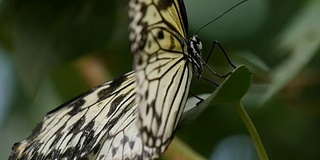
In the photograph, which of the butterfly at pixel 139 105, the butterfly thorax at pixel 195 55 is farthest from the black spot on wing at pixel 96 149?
the butterfly thorax at pixel 195 55

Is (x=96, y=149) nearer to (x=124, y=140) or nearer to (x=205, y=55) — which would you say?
(x=124, y=140)

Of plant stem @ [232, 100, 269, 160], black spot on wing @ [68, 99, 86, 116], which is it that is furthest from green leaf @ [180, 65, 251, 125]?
black spot on wing @ [68, 99, 86, 116]

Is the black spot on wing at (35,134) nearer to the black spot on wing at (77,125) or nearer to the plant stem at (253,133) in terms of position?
the black spot on wing at (77,125)

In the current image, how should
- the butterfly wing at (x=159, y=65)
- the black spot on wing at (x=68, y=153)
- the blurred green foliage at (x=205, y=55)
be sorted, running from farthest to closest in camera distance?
the blurred green foliage at (x=205, y=55)
the black spot on wing at (x=68, y=153)
the butterfly wing at (x=159, y=65)

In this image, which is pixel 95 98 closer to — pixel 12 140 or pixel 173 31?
pixel 173 31

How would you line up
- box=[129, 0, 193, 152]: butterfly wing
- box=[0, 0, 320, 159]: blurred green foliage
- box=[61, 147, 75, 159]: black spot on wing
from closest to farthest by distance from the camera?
box=[129, 0, 193, 152]: butterfly wing < box=[61, 147, 75, 159]: black spot on wing < box=[0, 0, 320, 159]: blurred green foliage

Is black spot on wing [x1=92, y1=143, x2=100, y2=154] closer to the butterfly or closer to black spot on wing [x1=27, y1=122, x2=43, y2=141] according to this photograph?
the butterfly
